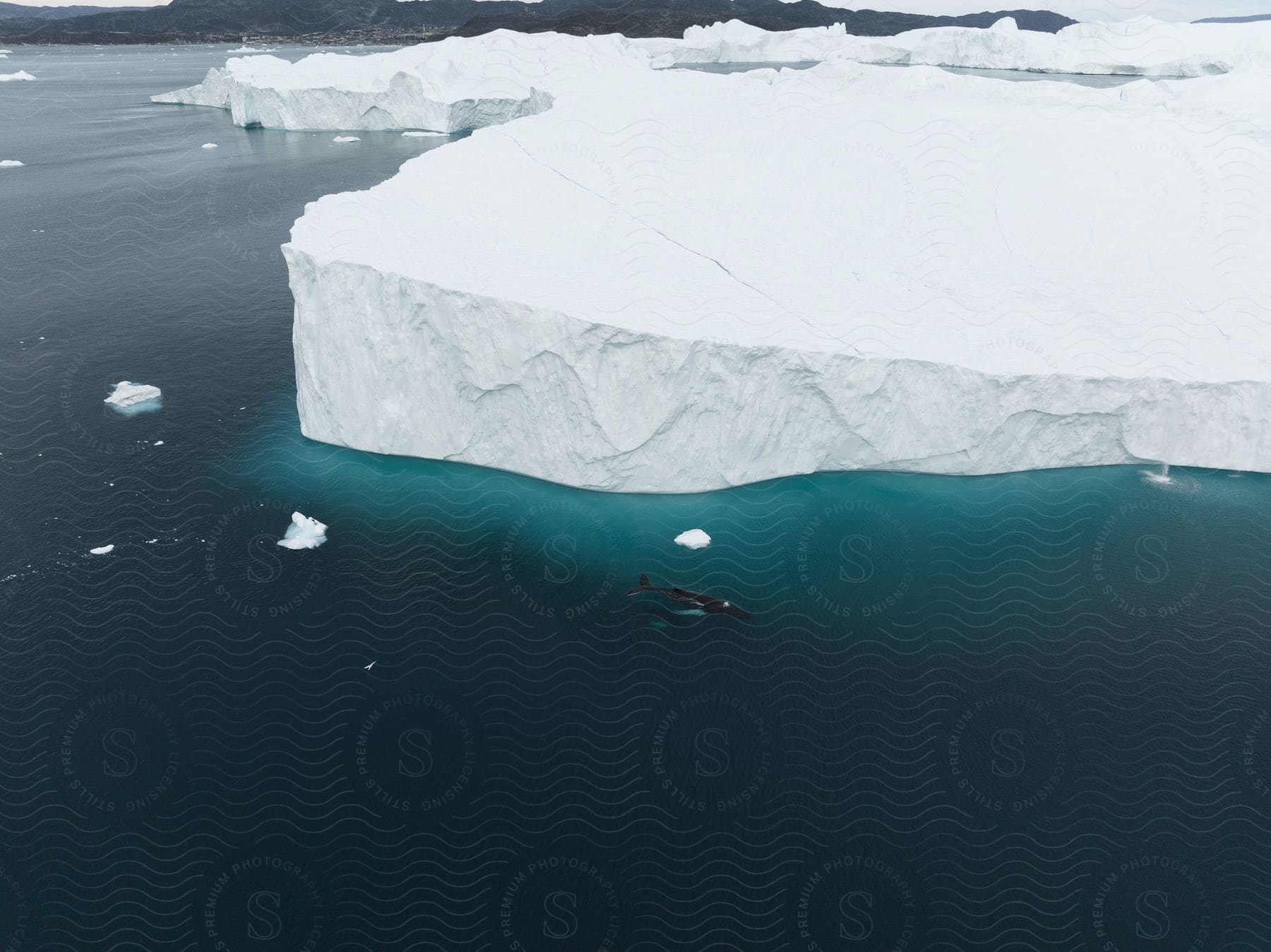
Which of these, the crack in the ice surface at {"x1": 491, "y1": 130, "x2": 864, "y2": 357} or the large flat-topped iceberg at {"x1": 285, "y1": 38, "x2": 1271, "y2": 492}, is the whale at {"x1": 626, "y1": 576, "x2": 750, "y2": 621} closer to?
the large flat-topped iceberg at {"x1": 285, "y1": 38, "x2": 1271, "y2": 492}

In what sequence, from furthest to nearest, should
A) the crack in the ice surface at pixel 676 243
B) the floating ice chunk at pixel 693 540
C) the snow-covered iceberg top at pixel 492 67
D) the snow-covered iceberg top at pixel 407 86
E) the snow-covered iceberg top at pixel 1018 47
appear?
the snow-covered iceberg top at pixel 1018 47 → the snow-covered iceberg top at pixel 492 67 → the snow-covered iceberg top at pixel 407 86 → the crack in the ice surface at pixel 676 243 → the floating ice chunk at pixel 693 540

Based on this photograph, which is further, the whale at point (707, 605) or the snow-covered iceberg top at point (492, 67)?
the snow-covered iceberg top at point (492, 67)

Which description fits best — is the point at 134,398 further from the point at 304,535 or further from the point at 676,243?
the point at 676,243

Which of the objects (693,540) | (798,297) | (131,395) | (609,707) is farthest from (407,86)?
(609,707)

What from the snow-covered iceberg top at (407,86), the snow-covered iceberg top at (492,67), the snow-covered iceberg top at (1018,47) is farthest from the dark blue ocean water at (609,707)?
the snow-covered iceberg top at (1018,47)

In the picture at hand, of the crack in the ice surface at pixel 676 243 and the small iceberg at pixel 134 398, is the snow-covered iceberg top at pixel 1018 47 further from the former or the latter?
the small iceberg at pixel 134 398
